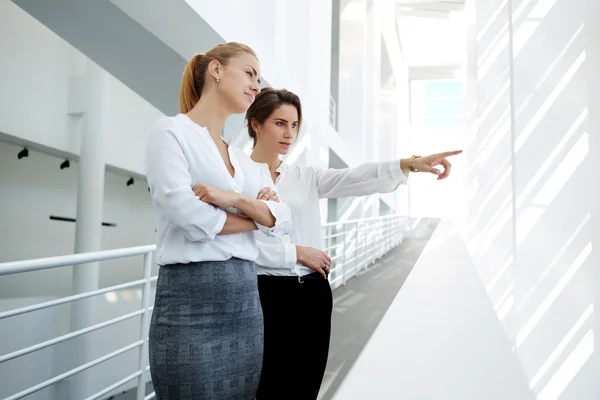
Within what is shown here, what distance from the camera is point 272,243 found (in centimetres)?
89

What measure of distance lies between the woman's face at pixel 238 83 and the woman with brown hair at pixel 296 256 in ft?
0.95

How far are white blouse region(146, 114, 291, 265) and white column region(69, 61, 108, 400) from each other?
3210 millimetres

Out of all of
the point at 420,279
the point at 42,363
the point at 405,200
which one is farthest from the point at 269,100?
the point at 405,200

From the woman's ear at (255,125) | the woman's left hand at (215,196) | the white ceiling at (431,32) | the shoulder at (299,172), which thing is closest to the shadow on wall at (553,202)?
the shoulder at (299,172)

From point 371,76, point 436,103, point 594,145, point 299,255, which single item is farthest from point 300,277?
point 436,103

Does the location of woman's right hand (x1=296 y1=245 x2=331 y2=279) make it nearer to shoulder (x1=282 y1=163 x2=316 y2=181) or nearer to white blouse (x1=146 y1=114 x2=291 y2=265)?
shoulder (x1=282 y1=163 x2=316 y2=181)

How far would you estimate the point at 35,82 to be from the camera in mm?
3250

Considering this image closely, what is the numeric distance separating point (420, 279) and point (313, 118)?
5.72 feet

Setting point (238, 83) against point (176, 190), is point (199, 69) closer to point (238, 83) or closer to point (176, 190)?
point (238, 83)

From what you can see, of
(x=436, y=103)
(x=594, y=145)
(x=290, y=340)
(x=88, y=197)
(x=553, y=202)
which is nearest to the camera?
(x=290, y=340)

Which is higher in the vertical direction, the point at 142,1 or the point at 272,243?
the point at 142,1

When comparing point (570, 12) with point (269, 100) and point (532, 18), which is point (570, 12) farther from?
point (269, 100)

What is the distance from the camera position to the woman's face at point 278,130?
38.7 inches

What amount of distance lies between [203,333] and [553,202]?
1.68 metres
